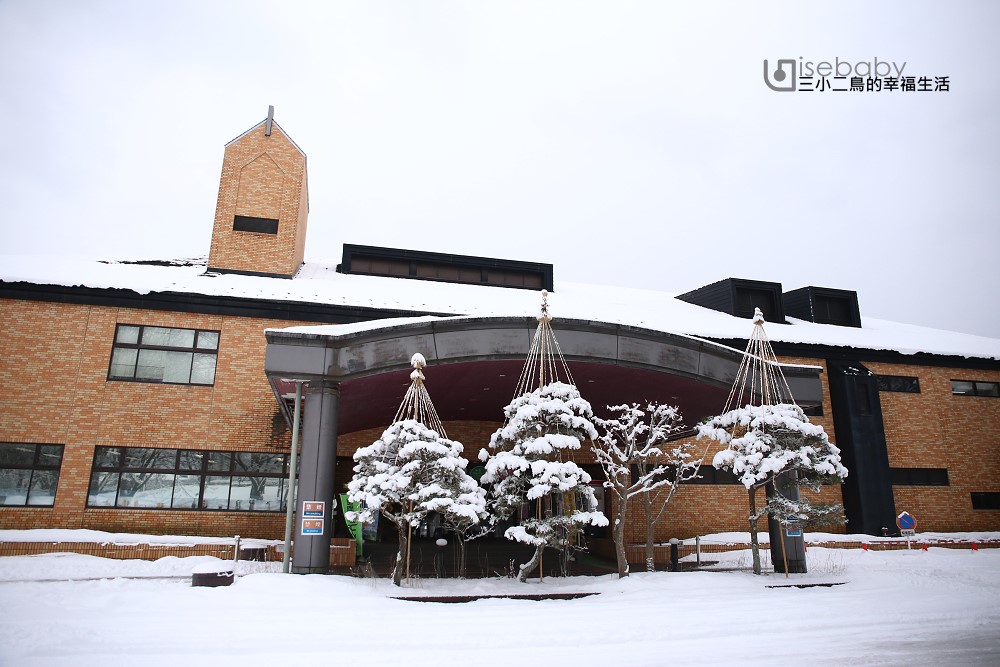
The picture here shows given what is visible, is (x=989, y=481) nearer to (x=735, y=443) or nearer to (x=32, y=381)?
(x=735, y=443)

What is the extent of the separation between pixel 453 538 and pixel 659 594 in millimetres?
13216

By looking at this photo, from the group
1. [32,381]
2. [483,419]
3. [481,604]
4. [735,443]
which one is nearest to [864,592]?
[735,443]

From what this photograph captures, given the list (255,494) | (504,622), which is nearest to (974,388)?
(504,622)

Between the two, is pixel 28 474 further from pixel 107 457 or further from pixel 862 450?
pixel 862 450

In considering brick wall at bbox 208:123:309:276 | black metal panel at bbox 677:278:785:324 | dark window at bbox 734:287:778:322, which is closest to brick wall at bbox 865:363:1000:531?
black metal panel at bbox 677:278:785:324

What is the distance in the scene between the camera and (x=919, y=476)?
2394 cm

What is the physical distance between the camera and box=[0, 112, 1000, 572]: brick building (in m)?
13.9

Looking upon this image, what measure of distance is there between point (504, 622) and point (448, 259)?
66.2 ft

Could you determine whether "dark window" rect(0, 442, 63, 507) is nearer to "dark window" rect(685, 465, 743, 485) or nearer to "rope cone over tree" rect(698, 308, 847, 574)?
"rope cone over tree" rect(698, 308, 847, 574)

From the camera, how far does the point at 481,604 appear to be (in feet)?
35.4

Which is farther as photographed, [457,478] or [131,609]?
[457,478]

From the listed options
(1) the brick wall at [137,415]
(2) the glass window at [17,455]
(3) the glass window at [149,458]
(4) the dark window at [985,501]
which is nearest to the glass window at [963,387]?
(4) the dark window at [985,501]

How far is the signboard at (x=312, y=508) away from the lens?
40.4ft

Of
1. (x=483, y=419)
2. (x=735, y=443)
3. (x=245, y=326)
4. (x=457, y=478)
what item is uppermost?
(x=245, y=326)
